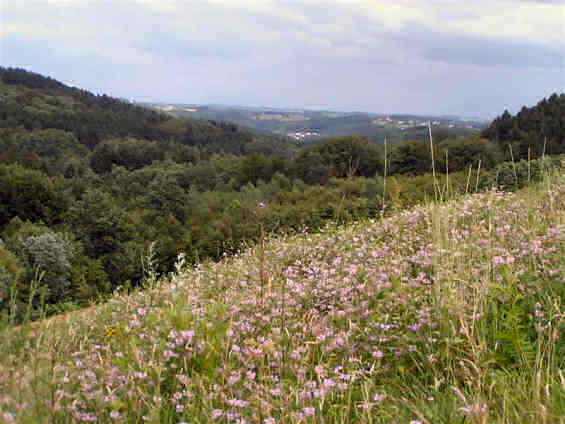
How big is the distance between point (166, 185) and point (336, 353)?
63.3m

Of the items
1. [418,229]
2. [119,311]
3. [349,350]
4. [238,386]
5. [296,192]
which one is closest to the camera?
[238,386]

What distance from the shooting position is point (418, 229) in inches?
222

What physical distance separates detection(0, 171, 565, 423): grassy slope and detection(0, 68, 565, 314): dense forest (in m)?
0.53

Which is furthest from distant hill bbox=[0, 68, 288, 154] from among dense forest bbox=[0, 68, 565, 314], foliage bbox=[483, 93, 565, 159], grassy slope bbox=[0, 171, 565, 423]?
grassy slope bbox=[0, 171, 565, 423]

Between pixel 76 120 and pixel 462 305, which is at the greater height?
pixel 76 120

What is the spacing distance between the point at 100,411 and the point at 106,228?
143 ft

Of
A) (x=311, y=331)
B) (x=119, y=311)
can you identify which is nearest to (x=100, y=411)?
(x=311, y=331)

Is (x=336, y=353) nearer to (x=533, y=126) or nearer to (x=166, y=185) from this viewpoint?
(x=166, y=185)

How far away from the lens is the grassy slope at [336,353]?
1960 millimetres

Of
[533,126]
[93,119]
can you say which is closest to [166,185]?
[533,126]

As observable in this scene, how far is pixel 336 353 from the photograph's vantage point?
273cm

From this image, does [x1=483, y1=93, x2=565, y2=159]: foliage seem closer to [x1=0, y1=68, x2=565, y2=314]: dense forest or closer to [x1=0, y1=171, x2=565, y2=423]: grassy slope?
[x1=0, y1=68, x2=565, y2=314]: dense forest

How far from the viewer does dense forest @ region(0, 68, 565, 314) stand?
17.7 m

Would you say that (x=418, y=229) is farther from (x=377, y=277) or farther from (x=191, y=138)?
(x=191, y=138)
